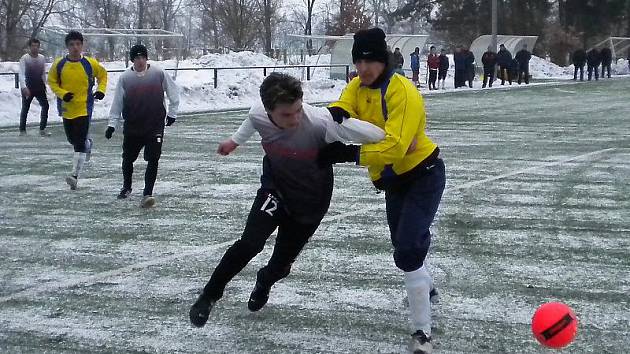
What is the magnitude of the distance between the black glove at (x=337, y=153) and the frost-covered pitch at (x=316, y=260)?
41.3 inches

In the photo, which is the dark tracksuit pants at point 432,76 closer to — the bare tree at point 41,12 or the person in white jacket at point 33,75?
the bare tree at point 41,12

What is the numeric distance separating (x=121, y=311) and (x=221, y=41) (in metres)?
60.9

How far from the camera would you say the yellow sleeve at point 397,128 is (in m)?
4.23

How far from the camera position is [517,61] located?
129 feet

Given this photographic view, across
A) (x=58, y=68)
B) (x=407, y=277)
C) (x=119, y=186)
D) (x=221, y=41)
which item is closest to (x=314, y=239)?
(x=407, y=277)

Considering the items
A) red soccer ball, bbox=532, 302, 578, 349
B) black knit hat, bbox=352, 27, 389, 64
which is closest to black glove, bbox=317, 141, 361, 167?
black knit hat, bbox=352, 27, 389, 64

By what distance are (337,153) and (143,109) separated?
4.75 m

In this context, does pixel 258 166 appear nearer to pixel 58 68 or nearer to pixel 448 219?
pixel 58 68

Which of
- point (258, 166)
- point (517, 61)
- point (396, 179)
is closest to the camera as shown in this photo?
point (396, 179)

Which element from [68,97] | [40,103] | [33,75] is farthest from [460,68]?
[68,97]

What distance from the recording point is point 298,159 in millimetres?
4871

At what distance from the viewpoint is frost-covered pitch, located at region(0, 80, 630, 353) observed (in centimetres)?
496

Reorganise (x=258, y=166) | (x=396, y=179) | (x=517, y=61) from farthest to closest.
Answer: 1. (x=517, y=61)
2. (x=258, y=166)
3. (x=396, y=179)

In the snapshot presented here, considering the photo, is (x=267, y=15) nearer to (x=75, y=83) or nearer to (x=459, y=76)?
(x=459, y=76)
